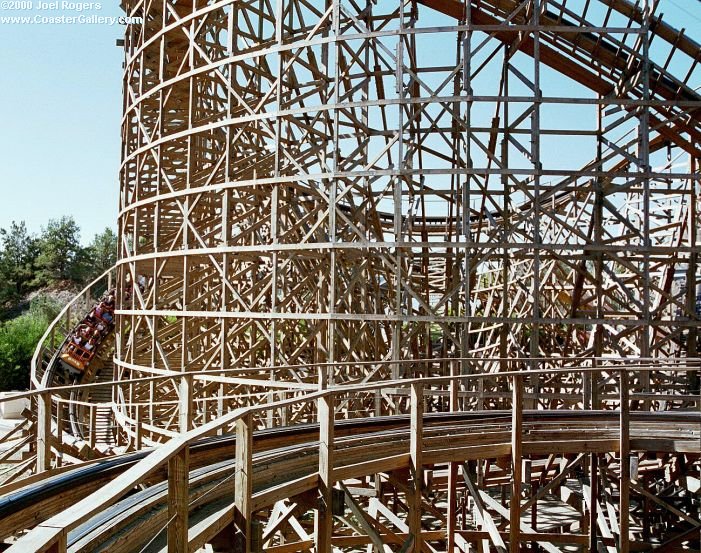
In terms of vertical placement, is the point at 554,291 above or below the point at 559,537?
above

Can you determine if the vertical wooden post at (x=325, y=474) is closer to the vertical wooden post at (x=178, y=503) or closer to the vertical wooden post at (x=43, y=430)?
the vertical wooden post at (x=178, y=503)

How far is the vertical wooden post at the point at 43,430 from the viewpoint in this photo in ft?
21.3

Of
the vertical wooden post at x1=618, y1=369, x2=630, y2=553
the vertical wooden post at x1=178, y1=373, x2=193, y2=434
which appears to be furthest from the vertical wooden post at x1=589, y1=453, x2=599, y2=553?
the vertical wooden post at x1=178, y1=373, x2=193, y2=434

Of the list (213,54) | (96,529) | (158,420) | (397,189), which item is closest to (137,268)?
(158,420)

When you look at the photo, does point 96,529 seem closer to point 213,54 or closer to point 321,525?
point 321,525

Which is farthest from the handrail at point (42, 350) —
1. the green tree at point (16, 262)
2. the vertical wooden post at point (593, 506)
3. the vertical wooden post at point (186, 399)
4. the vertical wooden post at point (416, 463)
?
the green tree at point (16, 262)

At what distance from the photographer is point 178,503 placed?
4141 millimetres

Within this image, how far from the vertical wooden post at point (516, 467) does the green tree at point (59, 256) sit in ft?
198

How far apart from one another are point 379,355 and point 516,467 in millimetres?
7240

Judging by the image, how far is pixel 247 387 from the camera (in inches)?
614

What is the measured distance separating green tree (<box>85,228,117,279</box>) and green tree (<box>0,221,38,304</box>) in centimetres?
460

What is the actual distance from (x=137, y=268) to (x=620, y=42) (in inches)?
452

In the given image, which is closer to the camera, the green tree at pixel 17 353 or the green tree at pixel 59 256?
the green tree at pixel 17 353

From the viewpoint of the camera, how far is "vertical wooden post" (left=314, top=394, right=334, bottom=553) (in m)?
6.28
